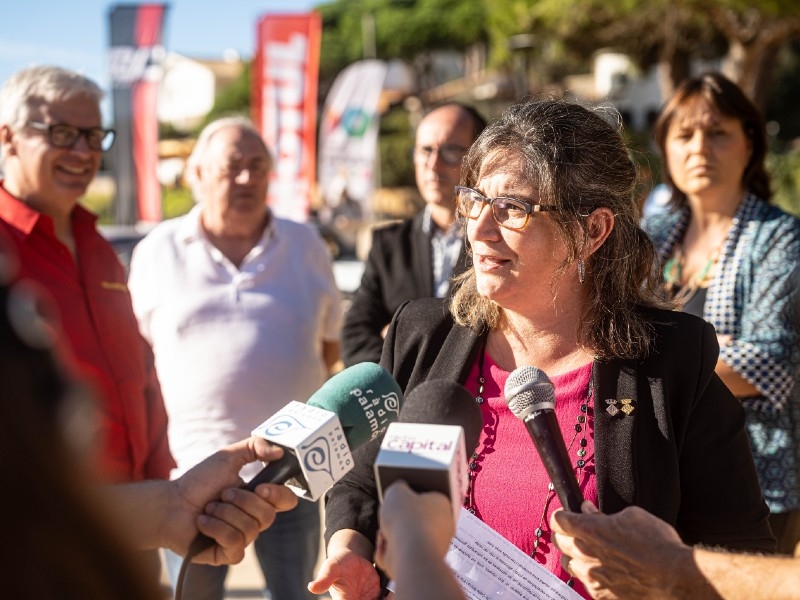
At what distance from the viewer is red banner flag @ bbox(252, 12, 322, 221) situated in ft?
36.2

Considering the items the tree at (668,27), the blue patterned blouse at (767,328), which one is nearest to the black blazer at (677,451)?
the blue patterned blouse at (767,328)

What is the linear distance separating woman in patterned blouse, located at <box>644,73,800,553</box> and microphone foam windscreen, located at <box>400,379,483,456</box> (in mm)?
1005

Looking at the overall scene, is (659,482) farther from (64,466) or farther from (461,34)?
(461,34)

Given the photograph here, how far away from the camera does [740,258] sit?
3.21m

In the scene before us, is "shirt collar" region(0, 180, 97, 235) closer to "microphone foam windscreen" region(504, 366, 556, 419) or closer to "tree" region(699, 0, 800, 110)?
"microphone foam windscreen" region(504, 366, 556, 419)

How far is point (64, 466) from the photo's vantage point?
84 centimetres

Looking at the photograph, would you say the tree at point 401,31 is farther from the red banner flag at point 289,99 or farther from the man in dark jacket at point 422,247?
the man in dark jacket at point 422,247

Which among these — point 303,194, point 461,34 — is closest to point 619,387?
point 303,194

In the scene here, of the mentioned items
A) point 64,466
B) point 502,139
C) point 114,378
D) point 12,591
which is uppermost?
point 502,139

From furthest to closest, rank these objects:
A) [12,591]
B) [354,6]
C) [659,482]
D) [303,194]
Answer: [354,6] < [303,194] < [659,482] < [12,591]

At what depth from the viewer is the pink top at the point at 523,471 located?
2105 mm

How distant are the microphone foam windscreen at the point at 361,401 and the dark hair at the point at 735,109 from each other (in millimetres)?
2130

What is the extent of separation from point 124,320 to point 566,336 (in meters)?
1.62

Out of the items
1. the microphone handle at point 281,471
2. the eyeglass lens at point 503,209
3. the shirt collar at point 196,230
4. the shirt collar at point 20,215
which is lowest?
the microphone handle at point 281,471
